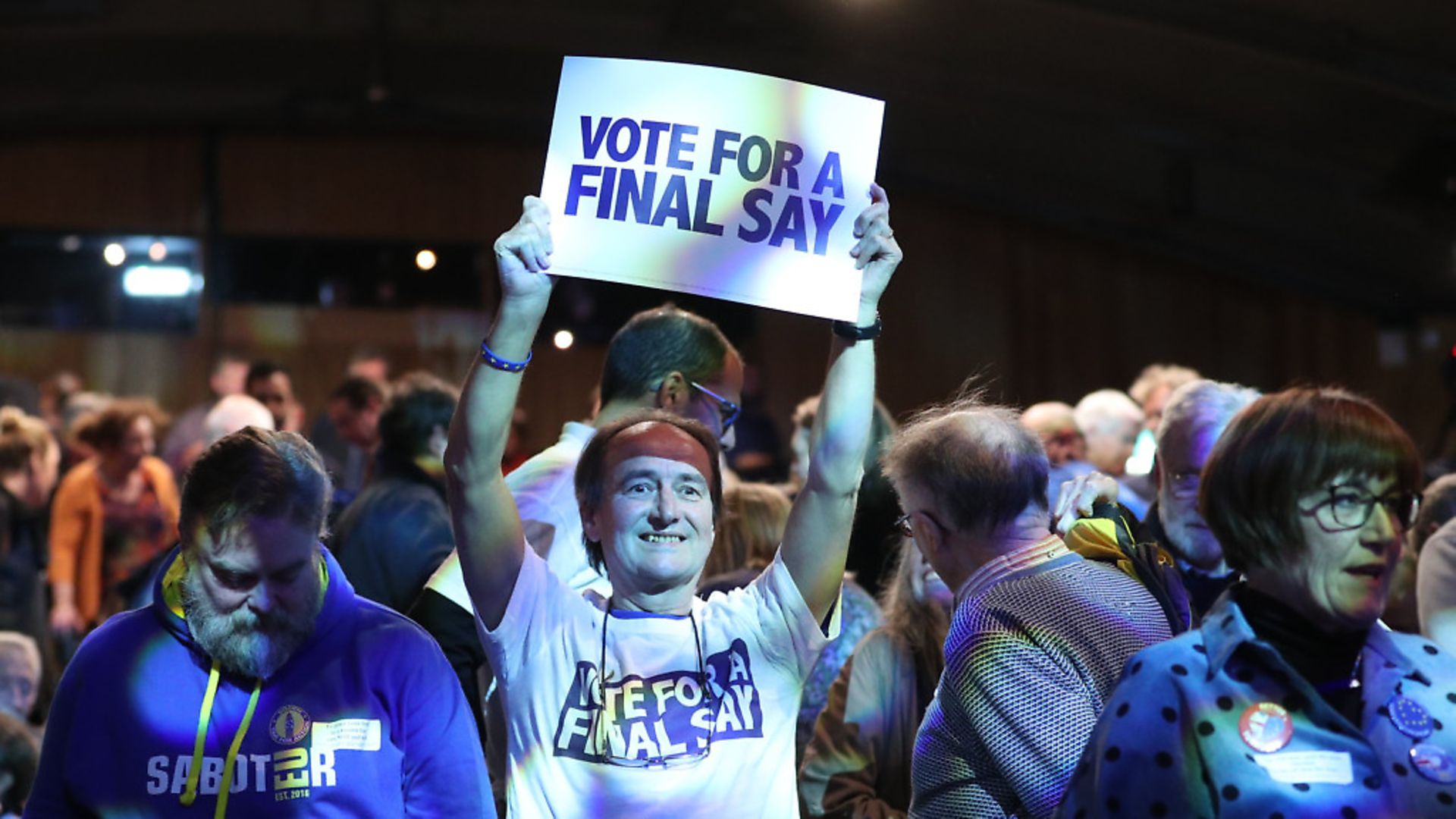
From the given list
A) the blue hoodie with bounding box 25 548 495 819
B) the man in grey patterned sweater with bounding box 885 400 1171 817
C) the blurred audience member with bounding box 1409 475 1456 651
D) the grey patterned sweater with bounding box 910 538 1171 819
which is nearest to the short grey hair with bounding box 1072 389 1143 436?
the blurred audience member with bounding box 1409 475 1456 651

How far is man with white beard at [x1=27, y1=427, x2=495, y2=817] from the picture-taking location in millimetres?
2357

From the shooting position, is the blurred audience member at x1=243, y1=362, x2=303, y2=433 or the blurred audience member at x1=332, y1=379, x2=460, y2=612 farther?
the blurred audience member at x1=243, y1=362, x2=303, y2=433

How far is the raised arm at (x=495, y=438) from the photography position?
2471 mm

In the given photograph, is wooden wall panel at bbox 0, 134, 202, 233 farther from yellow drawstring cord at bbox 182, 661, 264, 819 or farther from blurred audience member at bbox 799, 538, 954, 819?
yellow drawstring cord at bbox 182, 661, 264, 819

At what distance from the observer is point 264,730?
7.78ft

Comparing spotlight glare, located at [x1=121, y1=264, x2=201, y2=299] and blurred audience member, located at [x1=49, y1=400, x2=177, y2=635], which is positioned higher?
spotlight glare, located at [x1=121, y1=264, x2=201, y2=299]

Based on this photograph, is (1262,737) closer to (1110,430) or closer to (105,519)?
(1110,430)

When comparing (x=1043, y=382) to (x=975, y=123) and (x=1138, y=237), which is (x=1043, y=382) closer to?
(x=1138, y=237)

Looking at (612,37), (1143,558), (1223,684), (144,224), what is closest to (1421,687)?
(1223,684)

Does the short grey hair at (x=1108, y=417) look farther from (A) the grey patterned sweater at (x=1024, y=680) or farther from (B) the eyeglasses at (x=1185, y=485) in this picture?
(A) the grey patterned sweater at (x=1024, y=680)

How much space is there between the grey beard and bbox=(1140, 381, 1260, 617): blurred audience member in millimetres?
2010

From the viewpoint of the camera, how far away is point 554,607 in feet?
8.54

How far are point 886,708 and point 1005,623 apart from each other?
91cm

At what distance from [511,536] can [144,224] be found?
38.8ft
